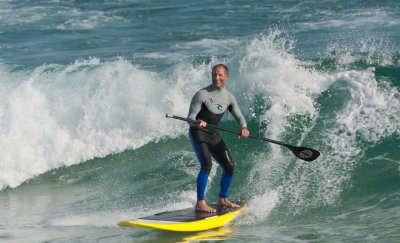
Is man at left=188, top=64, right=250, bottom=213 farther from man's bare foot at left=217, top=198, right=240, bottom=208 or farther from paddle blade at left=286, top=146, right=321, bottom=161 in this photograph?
paddle blade at left=286, top=146, right=321, bottom=161

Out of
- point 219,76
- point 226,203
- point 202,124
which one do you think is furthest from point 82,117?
point 202,124

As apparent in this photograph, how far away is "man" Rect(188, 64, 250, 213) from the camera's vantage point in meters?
9.40

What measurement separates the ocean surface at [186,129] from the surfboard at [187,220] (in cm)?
12

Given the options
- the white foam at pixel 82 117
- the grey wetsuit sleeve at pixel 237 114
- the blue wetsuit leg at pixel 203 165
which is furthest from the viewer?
the white foam at pixel 82 117

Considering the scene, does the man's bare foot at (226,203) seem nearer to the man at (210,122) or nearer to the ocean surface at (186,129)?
the ocean surface at (186,129)

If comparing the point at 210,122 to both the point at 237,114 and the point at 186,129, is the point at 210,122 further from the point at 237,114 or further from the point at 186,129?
the point at 186,129

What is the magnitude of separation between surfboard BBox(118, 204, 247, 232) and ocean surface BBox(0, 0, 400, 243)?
0.12m

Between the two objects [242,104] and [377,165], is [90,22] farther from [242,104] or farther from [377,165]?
[377,165]

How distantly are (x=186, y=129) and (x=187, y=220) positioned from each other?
15.5 feet

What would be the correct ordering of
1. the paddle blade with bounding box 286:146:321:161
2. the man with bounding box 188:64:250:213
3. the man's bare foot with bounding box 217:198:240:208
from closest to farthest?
1. the man with bounding box 188:64:250:213
2. the man's bare foot with bounding box 217:198:240:208
3. the paddle blade with bounding box 286:146:321:161

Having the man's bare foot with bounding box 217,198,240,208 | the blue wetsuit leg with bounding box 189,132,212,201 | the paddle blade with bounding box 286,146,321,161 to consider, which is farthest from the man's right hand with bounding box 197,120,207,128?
the paddle blade with bounding box 286,146,321,161

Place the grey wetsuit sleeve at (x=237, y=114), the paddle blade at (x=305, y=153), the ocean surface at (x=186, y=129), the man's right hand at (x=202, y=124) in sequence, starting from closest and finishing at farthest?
1. the man's right hand at (x=202, y=124)
2. the grey wetsuit sleeve at (x=237, y=114)
3. the paddle blade at (x=305, y=153)
4. the ocean surface at (x=186, y=129)

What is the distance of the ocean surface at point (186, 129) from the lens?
1016 centimetres

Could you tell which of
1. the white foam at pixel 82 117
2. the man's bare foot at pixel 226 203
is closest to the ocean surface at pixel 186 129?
the white foam at pixel 82 117
